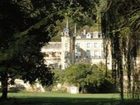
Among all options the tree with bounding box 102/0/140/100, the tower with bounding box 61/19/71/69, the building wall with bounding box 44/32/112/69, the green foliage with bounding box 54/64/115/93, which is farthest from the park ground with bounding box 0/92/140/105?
the building wall with bounding box 44/32/112/69

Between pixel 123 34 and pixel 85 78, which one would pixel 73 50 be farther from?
pixel 123 34

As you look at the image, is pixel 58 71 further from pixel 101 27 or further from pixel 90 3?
pixel 101 27

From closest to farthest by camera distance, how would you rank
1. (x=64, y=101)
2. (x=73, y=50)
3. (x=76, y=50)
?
(x=64, y=101), (x=73, y=50), (x=76, y=50)

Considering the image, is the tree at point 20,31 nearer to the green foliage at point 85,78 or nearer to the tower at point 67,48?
the green foliage at point 85,78

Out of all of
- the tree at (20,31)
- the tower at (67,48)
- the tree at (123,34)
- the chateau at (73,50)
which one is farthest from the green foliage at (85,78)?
the tree at (123,34)

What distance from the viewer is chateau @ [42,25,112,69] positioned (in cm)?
10256

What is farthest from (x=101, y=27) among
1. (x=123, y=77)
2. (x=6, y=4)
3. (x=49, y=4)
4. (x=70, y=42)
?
(x=70, y=42)

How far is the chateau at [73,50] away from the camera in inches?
4038

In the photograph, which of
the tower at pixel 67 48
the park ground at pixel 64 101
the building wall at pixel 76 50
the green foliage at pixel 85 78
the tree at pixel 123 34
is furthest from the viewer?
the tower at pixel 67 48

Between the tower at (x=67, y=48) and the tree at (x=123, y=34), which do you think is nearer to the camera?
the tree at (x=123, y=34)

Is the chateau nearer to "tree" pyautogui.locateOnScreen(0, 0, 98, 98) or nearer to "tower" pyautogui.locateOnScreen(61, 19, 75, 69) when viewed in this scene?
"tower" pyautogui.locateOnScreen(61, 19, 75, 69)

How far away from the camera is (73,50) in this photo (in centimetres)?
10700

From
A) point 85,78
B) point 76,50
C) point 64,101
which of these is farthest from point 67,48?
point 64,101

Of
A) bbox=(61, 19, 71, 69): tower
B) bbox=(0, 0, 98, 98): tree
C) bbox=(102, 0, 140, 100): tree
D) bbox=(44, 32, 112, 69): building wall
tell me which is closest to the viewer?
bbox=(0, 0, 98, 98): tree
